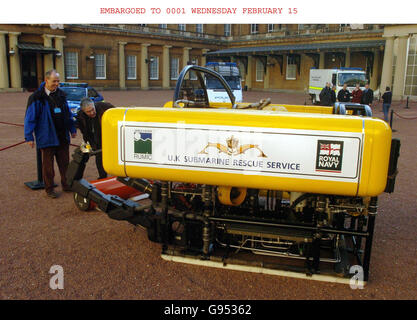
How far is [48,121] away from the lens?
19.4ft

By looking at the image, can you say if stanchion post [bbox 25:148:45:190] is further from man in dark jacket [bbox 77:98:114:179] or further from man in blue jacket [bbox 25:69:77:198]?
man in dark jacket [bbox 77:98:114:179]

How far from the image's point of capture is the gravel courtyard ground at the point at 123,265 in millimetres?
3340

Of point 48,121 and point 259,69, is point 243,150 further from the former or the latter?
point 259,69

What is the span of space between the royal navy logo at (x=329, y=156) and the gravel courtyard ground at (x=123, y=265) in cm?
108

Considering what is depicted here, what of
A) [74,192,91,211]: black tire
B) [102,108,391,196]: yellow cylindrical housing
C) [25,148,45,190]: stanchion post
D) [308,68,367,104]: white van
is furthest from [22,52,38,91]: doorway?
[102,108,391,196]: yellow cylindrical housing

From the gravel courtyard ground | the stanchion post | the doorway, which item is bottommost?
the gravel courtyard ground

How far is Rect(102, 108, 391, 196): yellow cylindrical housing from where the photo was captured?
3066 mm

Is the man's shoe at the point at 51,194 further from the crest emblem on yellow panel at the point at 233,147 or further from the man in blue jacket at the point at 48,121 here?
the crest emblem on yellow panel at the point at 233,147

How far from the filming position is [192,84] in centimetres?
586

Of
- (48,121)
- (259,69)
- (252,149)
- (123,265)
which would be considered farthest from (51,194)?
(259,69)

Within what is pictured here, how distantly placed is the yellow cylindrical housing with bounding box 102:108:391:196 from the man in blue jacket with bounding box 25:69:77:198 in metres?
2.74

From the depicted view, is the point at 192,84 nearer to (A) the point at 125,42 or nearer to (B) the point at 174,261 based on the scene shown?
(B) the point at 174,261

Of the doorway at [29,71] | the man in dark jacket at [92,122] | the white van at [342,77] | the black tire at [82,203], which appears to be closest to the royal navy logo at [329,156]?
the black tire at [82,203]
